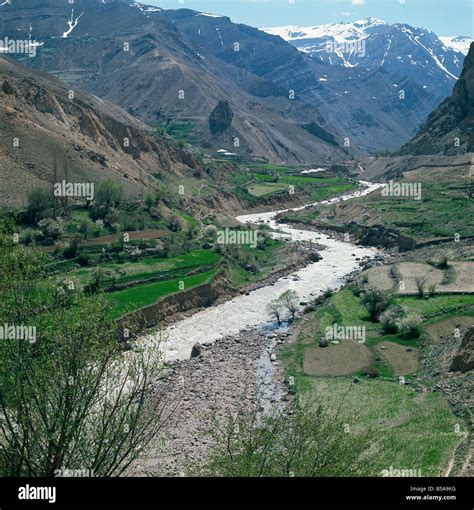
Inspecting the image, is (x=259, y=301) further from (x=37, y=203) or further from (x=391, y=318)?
(x=37, y=203)

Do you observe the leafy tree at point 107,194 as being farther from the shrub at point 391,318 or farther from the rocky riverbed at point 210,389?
the shrub at point 391,318

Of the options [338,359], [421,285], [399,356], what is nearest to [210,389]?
[338,359]

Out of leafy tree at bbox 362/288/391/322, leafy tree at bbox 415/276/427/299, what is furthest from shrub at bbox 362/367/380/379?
leafy tree at bbox 415/276/427/299

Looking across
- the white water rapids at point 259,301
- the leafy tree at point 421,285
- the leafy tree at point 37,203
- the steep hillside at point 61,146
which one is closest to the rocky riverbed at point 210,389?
the white water rapids at point 259,301

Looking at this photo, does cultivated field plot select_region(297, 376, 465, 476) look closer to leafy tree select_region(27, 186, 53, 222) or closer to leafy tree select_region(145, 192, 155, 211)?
leafy tree select_region(27, 186, 53, 222)

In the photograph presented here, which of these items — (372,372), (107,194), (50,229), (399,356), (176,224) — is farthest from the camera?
(176,224)

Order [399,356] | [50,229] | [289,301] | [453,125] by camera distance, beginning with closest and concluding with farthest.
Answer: [399,356], [289,301], [50,229], [453,125]

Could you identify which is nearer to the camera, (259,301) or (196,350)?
(196,350)
